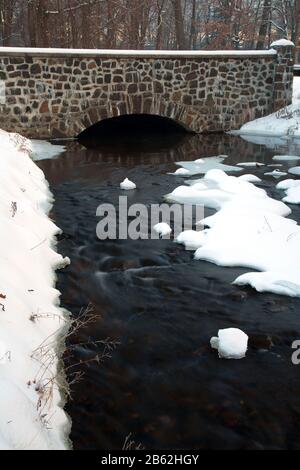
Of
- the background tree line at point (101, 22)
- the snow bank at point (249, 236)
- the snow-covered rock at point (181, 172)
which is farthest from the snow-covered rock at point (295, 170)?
the background tree line at point (101, 22)

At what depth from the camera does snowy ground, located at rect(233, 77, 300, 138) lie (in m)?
14.7

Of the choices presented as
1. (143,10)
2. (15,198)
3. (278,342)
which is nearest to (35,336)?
(278,342)

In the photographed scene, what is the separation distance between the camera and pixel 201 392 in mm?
3404

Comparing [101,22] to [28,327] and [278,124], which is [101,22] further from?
[28,327]

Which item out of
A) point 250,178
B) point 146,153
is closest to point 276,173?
point 250,178

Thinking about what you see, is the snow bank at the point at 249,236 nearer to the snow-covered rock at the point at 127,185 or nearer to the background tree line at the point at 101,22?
the snow-covered rock at the point at 127,185

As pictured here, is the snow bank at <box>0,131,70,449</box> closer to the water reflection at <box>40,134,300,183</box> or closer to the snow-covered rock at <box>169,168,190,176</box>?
the water reflection at <box>40,134,300,183</box>

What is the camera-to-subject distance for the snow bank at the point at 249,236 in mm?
5078

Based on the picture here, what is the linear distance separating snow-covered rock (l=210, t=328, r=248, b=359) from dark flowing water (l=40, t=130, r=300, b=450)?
0.08 metres

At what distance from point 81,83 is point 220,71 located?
4243mm

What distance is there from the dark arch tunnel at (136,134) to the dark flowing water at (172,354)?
23.5ft
